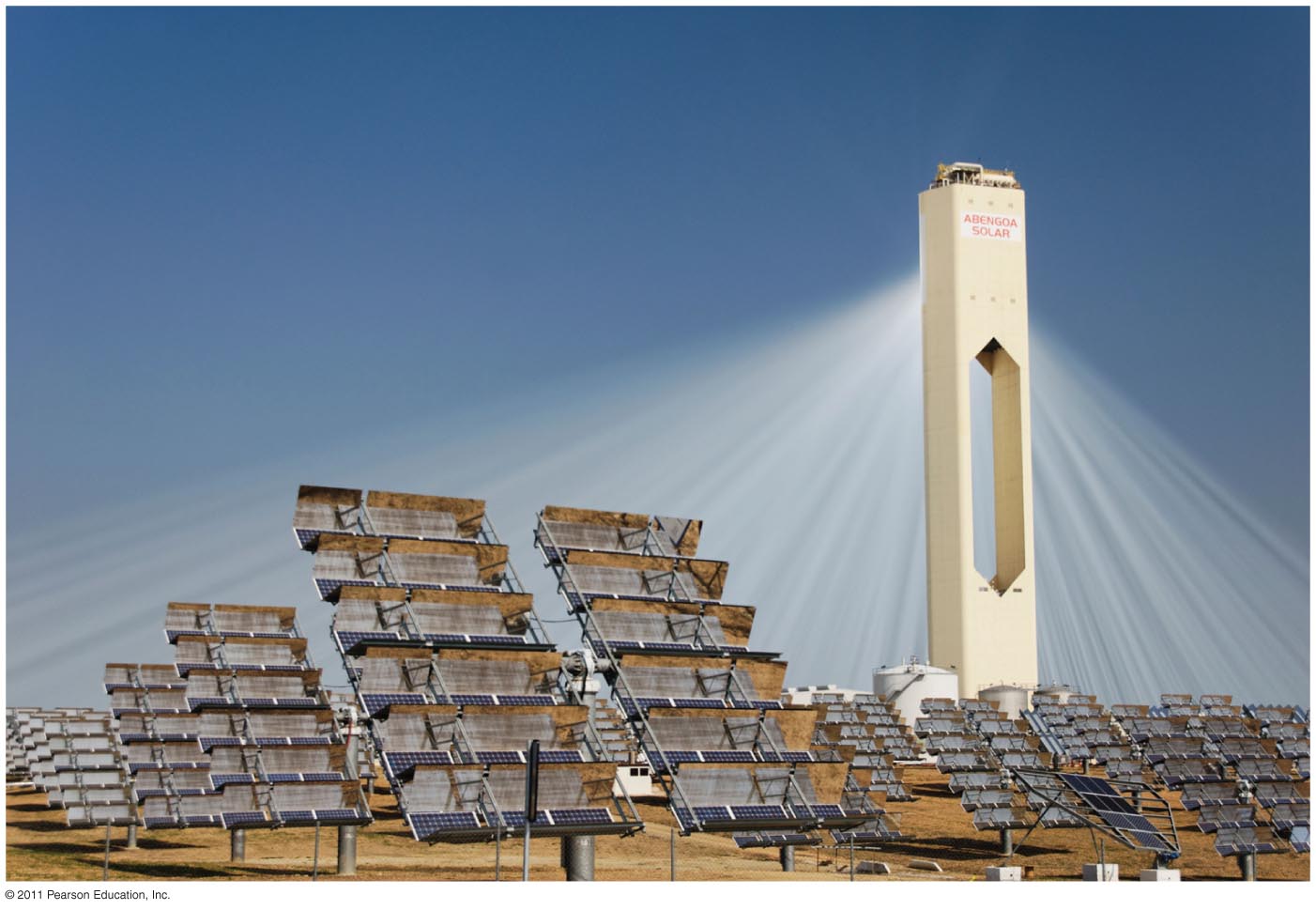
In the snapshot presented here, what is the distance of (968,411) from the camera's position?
377 feet

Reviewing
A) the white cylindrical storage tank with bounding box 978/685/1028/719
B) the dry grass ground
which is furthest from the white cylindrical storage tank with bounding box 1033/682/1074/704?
the dry grass ground

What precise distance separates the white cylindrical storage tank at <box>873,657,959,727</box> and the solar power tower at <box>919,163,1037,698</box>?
722 centimetres

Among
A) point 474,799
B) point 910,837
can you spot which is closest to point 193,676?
point 474,799

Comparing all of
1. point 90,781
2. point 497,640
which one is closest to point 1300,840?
point 497,640

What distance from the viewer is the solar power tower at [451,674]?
37406 mm

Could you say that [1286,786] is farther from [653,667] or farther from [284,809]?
[284,809]

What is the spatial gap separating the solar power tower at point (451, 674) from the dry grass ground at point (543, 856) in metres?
4.13

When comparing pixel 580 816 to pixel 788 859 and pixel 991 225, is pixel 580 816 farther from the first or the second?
pixel 991 225

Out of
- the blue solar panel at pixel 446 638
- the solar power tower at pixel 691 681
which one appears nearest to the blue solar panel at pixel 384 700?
the blue solar panel at pixel 446 638

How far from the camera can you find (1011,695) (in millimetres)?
108188

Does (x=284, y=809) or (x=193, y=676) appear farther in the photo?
(x=193, y=676)

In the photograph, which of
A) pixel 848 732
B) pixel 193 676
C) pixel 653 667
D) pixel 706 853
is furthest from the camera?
pixel 848 732

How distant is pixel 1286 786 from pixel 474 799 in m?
33.0

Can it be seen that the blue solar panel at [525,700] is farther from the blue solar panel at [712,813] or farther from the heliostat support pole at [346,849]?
the heliostat support pole at [346,849]
